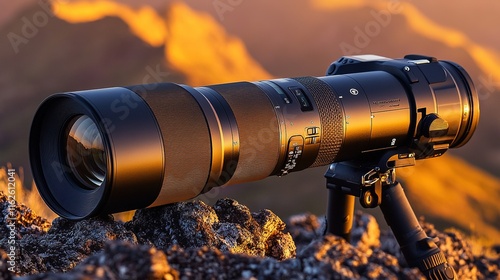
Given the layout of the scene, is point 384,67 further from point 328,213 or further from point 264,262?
point 264,262

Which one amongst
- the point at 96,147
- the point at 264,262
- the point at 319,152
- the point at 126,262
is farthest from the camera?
the point at 319,152

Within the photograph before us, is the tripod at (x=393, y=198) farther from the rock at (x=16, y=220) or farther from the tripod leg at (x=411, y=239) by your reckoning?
the rock at (x=16, y=220)

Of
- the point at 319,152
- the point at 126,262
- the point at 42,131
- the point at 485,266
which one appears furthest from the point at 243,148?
the point at 485,266

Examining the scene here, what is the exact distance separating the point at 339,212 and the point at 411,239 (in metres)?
0.44

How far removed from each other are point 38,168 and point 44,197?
5.1 inches

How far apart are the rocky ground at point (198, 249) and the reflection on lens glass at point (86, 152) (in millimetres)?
209

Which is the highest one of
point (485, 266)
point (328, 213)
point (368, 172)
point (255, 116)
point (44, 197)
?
point (255, 116)

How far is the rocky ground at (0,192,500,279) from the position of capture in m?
2.21

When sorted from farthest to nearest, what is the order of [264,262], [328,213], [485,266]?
[485,266]
[328,213]
[264,262]

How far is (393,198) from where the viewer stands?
4.15m

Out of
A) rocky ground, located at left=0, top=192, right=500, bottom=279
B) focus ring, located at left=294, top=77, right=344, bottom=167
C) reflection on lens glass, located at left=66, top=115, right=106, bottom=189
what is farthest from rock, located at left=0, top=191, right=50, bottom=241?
focus ring, located at left=294, top=77, right=344, bottom=167

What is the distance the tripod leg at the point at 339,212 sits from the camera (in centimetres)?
432

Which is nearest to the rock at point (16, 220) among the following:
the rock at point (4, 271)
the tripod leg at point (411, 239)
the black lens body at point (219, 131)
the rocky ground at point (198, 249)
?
the rocky ground at point (198, 249)

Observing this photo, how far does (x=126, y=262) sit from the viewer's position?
216 centimetres
